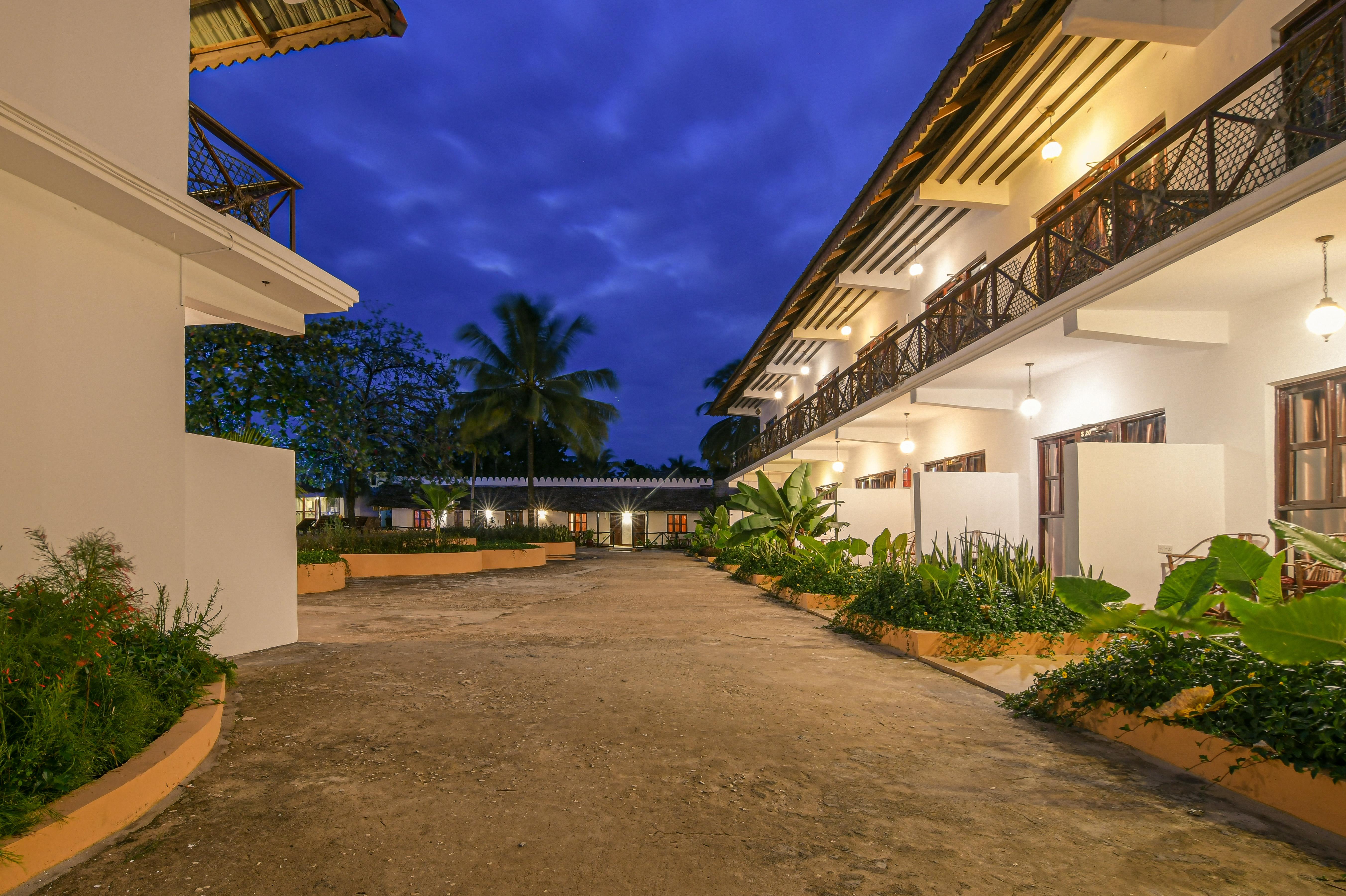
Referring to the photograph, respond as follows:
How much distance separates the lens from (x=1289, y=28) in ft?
25.1

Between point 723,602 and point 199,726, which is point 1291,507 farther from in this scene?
point 199,726

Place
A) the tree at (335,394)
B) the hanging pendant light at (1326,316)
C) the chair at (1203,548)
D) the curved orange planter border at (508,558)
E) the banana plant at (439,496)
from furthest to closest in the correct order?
the curved orange planter border at (508,558) → the banana plant at (439,496) → the tree at (335,394) → the chair at (1203,548) → the hanging pendant light at (1326,316)

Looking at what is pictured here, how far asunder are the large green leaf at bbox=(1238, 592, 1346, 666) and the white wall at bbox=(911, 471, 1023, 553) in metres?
7.62

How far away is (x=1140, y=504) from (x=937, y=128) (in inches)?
241

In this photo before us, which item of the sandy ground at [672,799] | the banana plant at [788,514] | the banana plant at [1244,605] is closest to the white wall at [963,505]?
the banana plant at [788,514]

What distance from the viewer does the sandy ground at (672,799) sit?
286cm

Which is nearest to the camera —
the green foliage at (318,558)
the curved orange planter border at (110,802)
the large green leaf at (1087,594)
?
the curved orange planter border at (110,802)

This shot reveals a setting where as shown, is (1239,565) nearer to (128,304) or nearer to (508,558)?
(128,304)

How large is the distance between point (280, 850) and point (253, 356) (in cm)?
1348

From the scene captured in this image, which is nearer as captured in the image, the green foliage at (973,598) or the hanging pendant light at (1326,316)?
the hanging pendant light at (1326,316)

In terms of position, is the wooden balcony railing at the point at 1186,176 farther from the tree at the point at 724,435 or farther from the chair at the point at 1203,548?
the tree at the point at 724,435

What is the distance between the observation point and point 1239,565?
459 centimetres

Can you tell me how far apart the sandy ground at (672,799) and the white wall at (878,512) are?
9.63 m

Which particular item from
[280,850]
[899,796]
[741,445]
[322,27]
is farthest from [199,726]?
[741,445]
